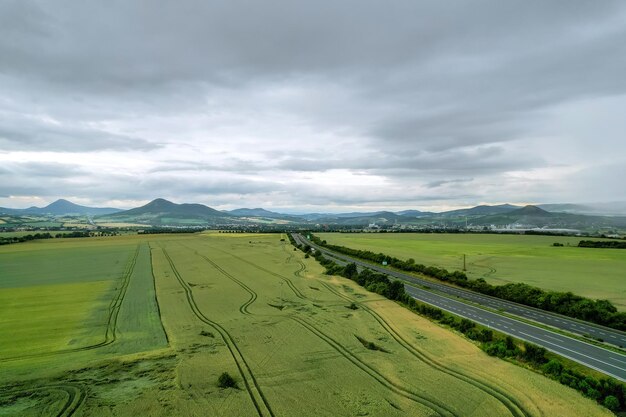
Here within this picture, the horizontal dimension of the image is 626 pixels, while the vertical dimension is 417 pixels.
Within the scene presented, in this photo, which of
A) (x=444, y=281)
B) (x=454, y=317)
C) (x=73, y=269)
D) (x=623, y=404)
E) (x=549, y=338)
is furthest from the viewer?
(x=73, y=269)

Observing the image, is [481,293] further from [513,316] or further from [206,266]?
[206,266]

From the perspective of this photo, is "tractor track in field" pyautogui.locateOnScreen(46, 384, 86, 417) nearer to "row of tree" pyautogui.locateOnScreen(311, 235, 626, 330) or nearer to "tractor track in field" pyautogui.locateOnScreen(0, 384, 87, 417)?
"tractor track in field" pyautogui.locateOnScreen(0, 384, 87, 417)

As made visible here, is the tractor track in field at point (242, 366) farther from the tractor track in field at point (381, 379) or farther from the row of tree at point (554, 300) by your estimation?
the row of tree at point (554, 300)

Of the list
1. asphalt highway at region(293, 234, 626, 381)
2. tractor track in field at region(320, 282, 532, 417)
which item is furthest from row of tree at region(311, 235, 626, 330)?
tractor track in field at region(320, 282, 532, 417)

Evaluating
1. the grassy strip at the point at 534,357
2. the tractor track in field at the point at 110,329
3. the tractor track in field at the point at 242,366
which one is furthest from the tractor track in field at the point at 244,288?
the grassy strip at the point at 534,357

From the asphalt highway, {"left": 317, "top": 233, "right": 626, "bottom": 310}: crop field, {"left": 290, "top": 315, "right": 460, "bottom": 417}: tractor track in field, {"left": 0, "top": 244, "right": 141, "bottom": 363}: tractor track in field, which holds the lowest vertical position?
the asphalt highway

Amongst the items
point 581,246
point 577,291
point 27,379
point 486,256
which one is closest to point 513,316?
point 577,291
